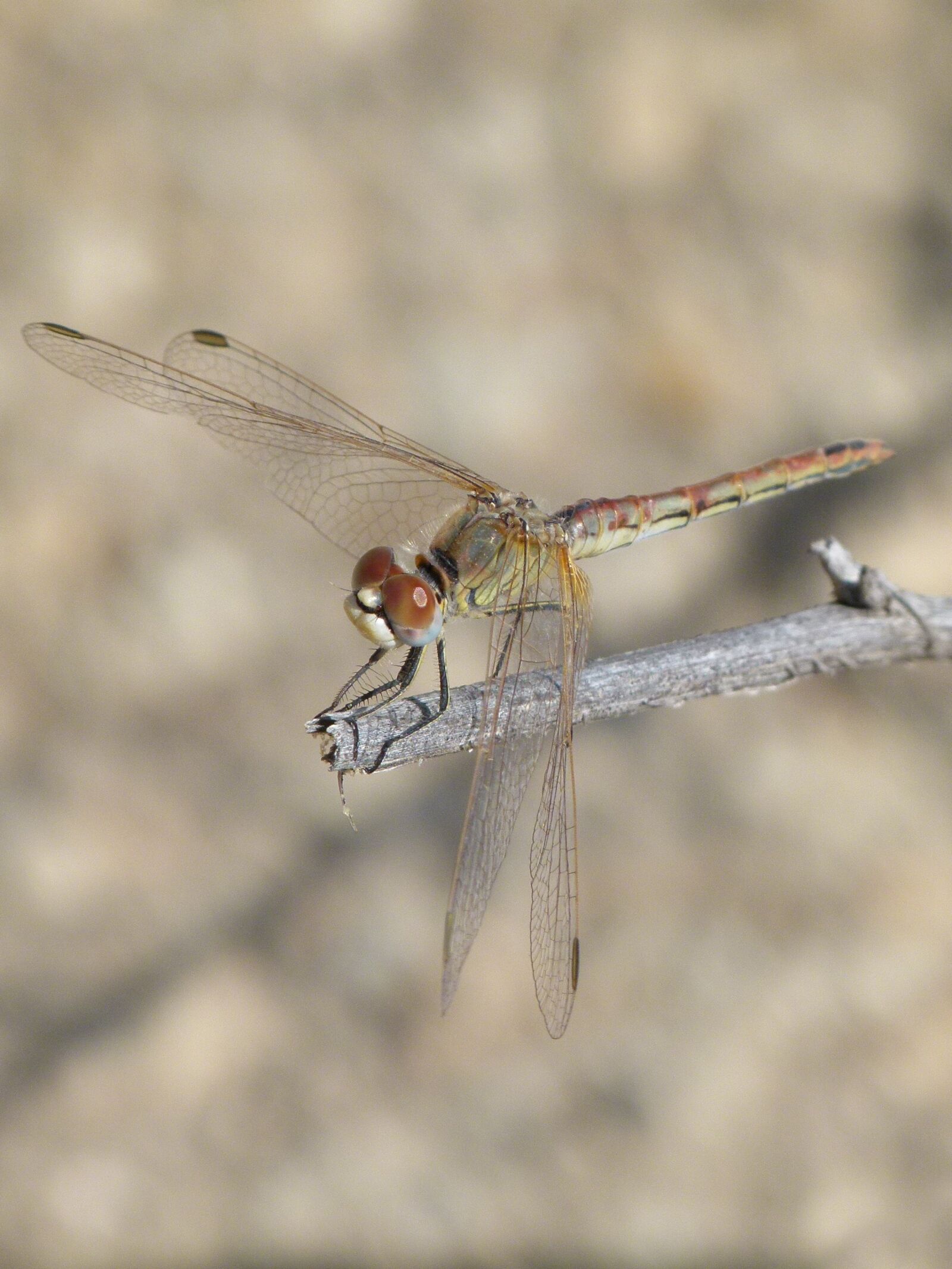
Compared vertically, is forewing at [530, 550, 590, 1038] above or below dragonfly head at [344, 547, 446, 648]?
below

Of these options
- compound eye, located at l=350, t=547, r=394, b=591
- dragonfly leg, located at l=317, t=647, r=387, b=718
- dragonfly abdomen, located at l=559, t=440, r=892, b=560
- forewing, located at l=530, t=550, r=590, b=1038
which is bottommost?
forewing, located at l=530, t=550, r=590, b=1038

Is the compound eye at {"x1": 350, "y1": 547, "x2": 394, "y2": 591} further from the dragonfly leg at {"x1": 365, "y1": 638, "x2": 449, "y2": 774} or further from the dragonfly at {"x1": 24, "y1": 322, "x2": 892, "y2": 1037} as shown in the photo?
the dragonfly leg at {"x1": 365, "y1": 638, "x2": 449, "y2": 774}

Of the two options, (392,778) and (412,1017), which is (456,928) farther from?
(412,1017)

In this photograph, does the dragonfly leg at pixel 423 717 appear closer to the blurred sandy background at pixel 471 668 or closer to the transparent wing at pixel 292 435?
the transparent wing at pixel 292 435

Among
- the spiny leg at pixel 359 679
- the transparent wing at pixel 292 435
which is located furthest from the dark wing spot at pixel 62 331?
the spiny leg at pixel 359 679

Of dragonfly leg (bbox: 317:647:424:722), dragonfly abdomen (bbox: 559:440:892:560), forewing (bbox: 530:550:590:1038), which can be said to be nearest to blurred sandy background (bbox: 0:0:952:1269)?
dragonfly abdomen (bbox: 559:440:892:560)

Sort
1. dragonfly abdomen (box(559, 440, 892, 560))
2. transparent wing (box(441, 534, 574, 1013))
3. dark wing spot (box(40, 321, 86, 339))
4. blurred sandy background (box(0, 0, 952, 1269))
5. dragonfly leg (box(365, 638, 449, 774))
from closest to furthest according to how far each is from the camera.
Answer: dragonfly leg (box(365, 638, 449, 774)) < transparent wing (box(441, 534, 574, 1013)) < dark wing spot (box(40, 321, 86, 339)) < dragonfly abdomen (box(559, 440, 892, 560)) < blurred sandy background (box(0, 0, 952, 1269))

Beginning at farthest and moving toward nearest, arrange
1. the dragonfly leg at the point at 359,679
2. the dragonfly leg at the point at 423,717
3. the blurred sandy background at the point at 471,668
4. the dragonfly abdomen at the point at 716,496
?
the blurred sandy background at the point at 471,668
the dragonfly abdomen at the point at 716,496
the dragonfly leg at the point at 359,679
the dragonfly leg at the point at 423,717
